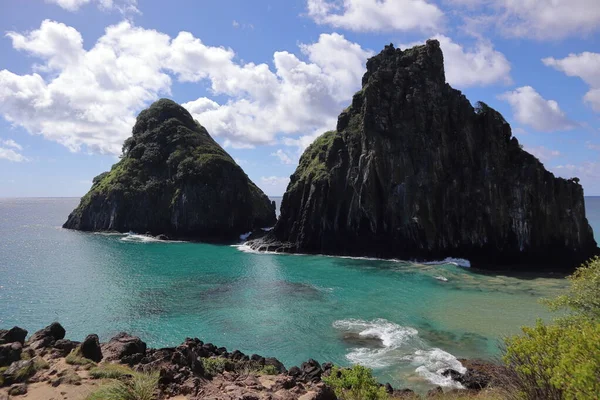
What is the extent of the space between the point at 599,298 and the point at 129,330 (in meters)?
35.4

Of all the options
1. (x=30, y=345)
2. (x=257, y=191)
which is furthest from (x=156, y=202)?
(x=30, y=345)

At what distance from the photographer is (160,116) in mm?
139250

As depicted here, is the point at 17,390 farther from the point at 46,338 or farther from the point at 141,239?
the point at 141,239

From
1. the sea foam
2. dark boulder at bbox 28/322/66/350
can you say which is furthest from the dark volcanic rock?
dark boulder at bbox 28/322/66/350

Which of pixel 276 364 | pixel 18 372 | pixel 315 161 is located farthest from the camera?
pixel 315 161

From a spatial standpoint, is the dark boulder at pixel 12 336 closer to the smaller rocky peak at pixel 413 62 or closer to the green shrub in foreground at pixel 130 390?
the green shrub in foreground at pixel 130 390

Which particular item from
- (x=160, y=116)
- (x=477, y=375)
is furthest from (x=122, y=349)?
(x=160, y=116)

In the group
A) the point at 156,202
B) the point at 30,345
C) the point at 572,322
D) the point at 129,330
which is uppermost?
the point at 156,202

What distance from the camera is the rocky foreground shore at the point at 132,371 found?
15.7 meters

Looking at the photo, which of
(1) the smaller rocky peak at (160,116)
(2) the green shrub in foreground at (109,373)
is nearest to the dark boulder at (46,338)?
(2) the green shrub in foreground at (109,373)

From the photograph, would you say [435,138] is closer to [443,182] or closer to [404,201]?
[443,182]

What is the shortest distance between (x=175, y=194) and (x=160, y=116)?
41.3 metres

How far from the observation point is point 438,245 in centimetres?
7350

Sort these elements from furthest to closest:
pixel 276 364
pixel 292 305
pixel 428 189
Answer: pixel 428 189 < pixel 292 305 < pixel 276 364
